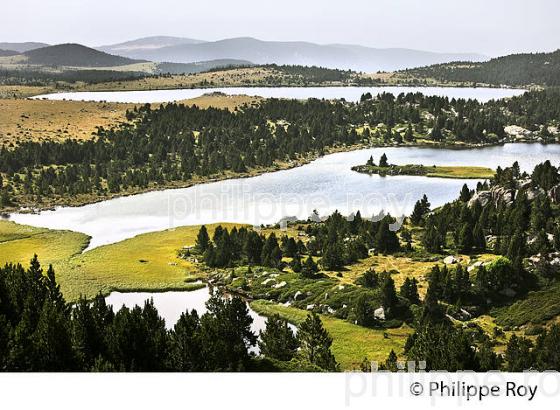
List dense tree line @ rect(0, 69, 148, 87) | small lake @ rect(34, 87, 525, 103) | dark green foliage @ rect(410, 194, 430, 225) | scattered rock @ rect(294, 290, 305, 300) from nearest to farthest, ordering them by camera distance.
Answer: scattered rock @ rect(294, 290, 305, 300) → dark green foliage @ rect(410, 194, 430, 225) → small lake @ rect(34, 87, 525, 103) → dense tree line @ rect(0, 69, 148, 87)

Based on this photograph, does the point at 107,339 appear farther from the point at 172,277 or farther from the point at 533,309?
the point at 533,309

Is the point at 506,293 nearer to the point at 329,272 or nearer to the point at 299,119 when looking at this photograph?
the point at 329,272

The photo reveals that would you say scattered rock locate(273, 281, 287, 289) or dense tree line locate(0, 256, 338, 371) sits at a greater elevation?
dense tree line locate(0, 256, 338, 371)

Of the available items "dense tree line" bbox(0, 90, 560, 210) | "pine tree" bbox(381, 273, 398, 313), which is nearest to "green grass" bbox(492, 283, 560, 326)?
"pine tree" bbox(381, 273, 398, 313)

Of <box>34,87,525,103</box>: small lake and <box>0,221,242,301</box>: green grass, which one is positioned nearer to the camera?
<box>0,221,242,301</box>: green grass

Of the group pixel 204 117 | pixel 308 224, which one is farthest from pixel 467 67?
pixel 308 224

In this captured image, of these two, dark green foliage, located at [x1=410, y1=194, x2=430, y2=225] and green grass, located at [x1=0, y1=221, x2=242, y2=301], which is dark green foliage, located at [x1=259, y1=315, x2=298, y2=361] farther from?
dark green foliage, located at [x1=410, y1=194, x2=430, y2=225]

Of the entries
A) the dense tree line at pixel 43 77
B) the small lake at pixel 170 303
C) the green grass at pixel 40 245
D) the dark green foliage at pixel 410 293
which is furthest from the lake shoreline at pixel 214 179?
the dense tree line at pixel 43 77
